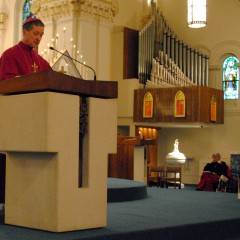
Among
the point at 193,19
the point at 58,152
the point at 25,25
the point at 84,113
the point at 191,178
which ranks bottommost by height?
the point at 191,178

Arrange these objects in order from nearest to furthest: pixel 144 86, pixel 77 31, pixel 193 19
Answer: pixel 193 19
pixel 77 31
pixel 144 86

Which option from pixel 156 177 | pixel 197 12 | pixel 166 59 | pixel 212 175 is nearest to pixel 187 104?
pixel 166 59

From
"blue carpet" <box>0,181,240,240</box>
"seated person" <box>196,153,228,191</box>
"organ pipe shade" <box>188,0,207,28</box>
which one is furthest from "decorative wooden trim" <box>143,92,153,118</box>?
"blue carpet" <box>0,181,240,240</box>

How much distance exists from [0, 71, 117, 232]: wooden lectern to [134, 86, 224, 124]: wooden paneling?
39.7 ft

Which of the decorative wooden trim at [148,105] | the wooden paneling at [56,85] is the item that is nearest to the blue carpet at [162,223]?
the wooden paneling at [56,85]

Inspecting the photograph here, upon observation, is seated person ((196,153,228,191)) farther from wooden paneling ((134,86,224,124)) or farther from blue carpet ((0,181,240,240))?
blue carpet ((0,181,240,240))

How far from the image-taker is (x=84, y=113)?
3.95 meters

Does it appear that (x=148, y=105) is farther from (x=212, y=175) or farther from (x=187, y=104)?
(x=212, y=175)

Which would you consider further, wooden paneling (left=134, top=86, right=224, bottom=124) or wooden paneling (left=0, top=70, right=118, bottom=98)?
wooden paneling (left=134, top=86, right=224, bottom=124)

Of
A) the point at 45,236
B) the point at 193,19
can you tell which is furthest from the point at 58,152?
the point at 193,19

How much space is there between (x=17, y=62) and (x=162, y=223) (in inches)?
72.5

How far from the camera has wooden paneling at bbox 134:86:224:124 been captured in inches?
630

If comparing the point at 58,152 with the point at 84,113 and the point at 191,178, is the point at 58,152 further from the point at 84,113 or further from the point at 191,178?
the point at 191,178

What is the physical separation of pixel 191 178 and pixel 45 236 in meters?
14.9
